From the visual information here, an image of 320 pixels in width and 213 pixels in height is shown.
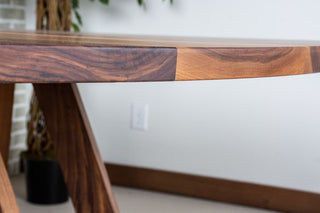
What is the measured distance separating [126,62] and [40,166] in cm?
148

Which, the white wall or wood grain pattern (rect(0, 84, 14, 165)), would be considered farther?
the white wall

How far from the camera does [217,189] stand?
2107mm

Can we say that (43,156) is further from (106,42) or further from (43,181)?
(106,42)

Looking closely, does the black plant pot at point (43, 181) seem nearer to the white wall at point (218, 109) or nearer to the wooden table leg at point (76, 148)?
the white wall at point (218, 109)

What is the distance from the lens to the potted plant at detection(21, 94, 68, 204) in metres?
1.93

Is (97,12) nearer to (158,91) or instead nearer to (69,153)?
(158,91)

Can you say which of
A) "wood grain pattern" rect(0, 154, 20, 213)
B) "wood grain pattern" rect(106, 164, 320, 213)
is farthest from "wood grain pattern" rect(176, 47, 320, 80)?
"wood grain pattern" rect(106, 164, 320, 213)

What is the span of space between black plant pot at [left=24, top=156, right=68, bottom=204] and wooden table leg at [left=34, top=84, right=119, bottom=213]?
73 cm

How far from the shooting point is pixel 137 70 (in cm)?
58

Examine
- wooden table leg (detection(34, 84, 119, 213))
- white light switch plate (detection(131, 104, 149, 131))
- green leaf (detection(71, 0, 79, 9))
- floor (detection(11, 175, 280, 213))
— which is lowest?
floor (detection(11, 175, 280, 213))

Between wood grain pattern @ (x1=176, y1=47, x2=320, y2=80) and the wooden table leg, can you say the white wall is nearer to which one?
the wooden table leg

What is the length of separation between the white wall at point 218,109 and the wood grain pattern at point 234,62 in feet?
4.04

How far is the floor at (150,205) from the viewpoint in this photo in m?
1.97

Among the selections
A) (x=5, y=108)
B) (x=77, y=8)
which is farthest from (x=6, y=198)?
(x=77, y=8)
